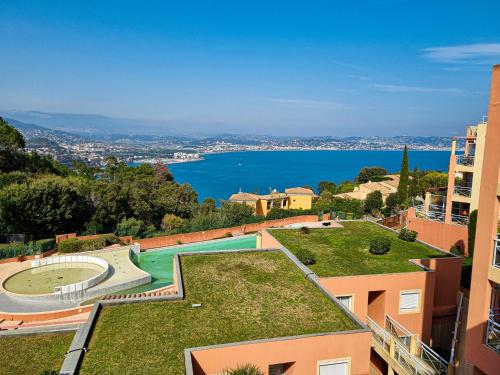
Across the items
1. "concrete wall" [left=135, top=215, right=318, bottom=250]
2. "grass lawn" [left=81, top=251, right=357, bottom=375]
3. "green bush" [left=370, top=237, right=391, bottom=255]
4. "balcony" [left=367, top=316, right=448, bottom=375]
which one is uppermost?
"green bush" [left=370, top=237, right=391, bottom=255]

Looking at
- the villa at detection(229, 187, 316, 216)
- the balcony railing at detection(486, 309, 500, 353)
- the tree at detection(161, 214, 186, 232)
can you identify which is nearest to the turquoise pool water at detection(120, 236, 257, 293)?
the tree at detection(161, 214, 186, 232)

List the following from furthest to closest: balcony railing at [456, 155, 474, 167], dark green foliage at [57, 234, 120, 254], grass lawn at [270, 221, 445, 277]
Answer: dark green foliage at [57, 234, 120, 254]
balcony railing at [456, 155, 474, 167]
grass lawn at [270, 221, 445, 277]

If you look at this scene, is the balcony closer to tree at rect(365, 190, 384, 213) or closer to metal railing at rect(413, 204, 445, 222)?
metal railing at rect(413, 204, 445, 222)

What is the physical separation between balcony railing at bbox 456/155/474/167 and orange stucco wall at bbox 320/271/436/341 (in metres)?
12.1

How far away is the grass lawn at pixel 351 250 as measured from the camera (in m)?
15.9

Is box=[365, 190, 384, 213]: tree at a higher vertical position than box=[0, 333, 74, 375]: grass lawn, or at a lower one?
lower

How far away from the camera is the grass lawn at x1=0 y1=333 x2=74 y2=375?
396 inches

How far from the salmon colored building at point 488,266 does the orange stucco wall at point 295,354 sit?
2.83 m

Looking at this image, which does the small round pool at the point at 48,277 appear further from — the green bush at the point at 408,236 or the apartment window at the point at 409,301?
the green bush at the point at 408,236

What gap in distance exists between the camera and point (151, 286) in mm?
22797

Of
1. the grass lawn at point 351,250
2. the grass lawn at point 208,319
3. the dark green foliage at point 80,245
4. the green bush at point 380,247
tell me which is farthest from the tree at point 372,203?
the grass lawn at point 208,319

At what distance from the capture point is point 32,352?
35.5 feet

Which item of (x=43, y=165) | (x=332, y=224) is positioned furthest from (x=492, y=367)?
(x=43, y=165)

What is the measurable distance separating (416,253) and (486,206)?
10.4m
